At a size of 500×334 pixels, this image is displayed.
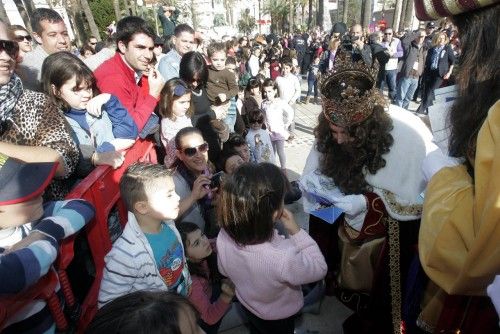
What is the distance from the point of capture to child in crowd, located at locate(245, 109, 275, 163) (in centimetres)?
430

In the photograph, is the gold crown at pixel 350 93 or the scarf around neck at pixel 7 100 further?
the gold crown at pixel 350 93

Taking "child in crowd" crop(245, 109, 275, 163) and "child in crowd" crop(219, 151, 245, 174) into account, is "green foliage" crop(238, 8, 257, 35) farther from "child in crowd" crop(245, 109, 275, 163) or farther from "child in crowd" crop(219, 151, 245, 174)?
"child in crowd" crop(219, 151, 245, 174)

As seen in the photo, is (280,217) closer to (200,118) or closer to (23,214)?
(23,214)

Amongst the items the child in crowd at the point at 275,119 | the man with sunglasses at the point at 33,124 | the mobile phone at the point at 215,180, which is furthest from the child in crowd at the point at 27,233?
the child in crowd at the point at 275,119

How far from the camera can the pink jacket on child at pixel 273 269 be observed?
160cm

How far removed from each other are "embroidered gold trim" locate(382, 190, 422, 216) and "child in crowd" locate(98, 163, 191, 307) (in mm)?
1210

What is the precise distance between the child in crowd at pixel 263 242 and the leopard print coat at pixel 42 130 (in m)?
0.94

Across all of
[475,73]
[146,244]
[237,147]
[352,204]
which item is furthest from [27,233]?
[237,147]

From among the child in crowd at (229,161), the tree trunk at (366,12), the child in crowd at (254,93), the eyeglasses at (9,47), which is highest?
the eyeglasses at (9,47)

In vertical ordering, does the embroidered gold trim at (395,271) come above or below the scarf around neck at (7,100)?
below

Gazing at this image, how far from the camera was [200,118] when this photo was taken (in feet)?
12.0

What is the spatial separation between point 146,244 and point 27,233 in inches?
19.7

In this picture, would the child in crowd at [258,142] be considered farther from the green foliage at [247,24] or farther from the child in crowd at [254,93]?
the green foliage at [247,24]

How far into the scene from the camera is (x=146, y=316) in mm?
905
